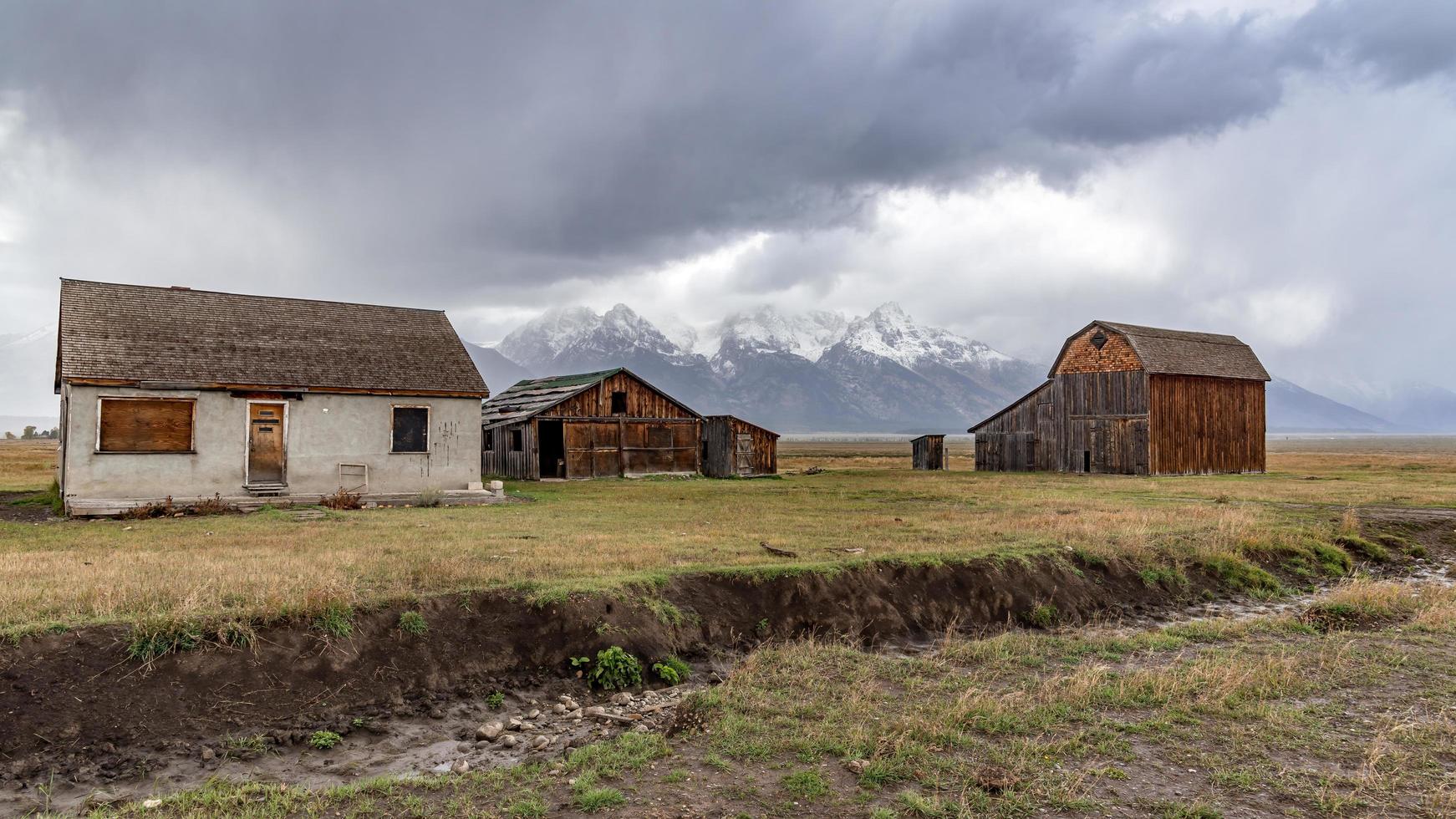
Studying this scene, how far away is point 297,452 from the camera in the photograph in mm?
26250

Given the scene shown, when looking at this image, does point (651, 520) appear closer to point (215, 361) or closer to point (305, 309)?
point (215, 361)

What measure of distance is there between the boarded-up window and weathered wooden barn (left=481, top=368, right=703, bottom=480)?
15.0 meters

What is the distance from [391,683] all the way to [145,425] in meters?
19.1

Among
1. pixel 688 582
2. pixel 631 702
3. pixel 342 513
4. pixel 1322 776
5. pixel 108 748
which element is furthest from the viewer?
pixel 342 513

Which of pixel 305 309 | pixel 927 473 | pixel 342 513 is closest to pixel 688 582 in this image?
pixel 342 513

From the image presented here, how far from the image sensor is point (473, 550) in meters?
15.8

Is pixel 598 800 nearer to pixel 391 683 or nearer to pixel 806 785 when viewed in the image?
pixel 806 785

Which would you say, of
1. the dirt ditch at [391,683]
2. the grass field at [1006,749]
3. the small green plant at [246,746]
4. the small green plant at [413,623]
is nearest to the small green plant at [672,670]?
the dirt ditch at [391,683]

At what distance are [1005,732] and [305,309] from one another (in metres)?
29.3

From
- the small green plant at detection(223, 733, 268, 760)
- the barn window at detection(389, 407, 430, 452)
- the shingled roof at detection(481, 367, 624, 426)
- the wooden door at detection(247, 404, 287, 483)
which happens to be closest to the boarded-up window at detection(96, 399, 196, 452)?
the wooden door at detection(247, 404, 287, 483)

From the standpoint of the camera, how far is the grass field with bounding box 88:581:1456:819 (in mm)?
7047

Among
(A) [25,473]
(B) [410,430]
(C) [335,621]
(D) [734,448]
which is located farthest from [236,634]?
(A) [25,473]

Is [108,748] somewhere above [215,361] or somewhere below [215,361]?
below

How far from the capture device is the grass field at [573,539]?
11352 mm
